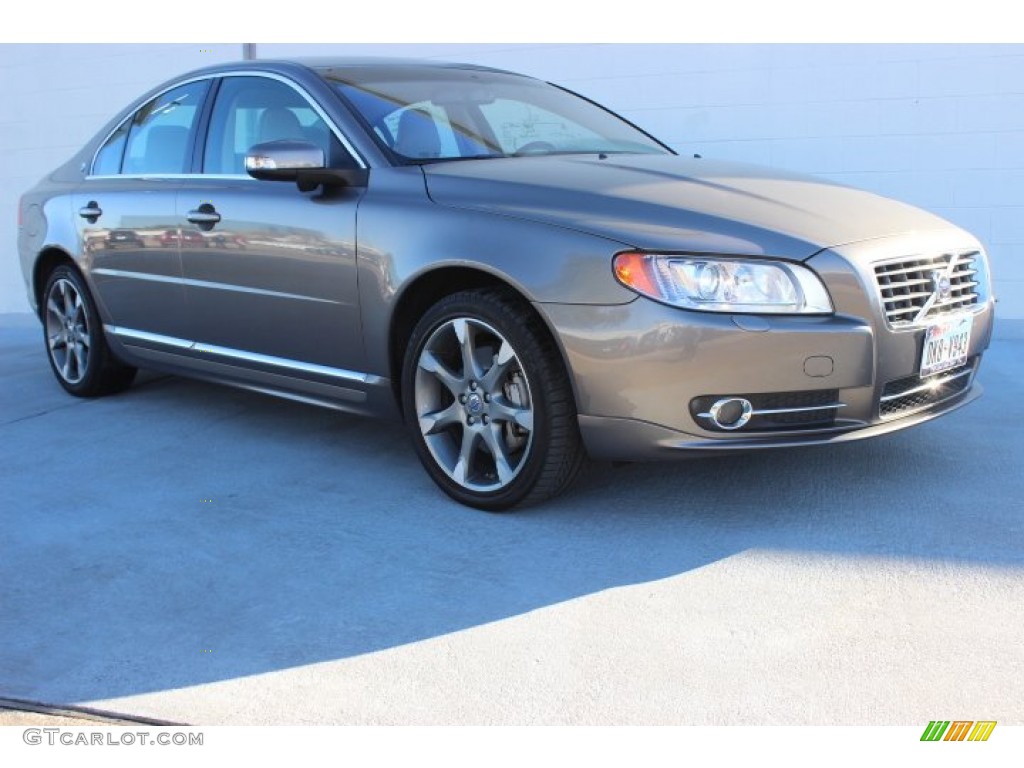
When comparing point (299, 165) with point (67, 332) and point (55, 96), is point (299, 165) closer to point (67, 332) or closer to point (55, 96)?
point (67, 332)

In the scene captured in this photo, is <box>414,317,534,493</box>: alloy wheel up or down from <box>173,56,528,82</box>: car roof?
down

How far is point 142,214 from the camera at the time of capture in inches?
199

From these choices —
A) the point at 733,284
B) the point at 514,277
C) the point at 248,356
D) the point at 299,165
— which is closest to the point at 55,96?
the point at 248,356

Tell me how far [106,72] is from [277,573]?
7.14m

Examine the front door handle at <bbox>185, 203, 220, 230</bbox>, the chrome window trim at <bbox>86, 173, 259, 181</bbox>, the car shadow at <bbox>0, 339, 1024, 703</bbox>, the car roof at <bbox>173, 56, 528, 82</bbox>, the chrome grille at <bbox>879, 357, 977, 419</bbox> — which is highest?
the car roof at <bbox>173, 56, 528, 82</bbox>

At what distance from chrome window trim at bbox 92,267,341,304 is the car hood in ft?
2.32

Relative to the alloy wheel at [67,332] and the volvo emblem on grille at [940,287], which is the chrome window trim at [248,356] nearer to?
the alloy wheel at [67,332]

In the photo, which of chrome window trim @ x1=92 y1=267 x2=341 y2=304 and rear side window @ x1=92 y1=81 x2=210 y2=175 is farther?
rear side window @ x1=92 y1=81 x2=210 y2=175

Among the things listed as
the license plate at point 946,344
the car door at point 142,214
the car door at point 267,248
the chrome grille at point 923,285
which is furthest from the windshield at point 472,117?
the license plate at point 946,344

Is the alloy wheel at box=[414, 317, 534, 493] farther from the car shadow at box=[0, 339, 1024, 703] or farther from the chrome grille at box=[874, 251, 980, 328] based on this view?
the chrome grille at box=[874, 251, 980, 328]

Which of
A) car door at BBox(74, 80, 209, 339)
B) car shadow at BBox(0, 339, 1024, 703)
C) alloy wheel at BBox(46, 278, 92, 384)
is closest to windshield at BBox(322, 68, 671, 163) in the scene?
car door at BBox(74, 80, 209, 339)

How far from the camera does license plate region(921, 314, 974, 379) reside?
11.9ft

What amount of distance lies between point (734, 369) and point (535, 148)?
59.1 inches

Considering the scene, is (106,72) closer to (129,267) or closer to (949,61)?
(129,267)
